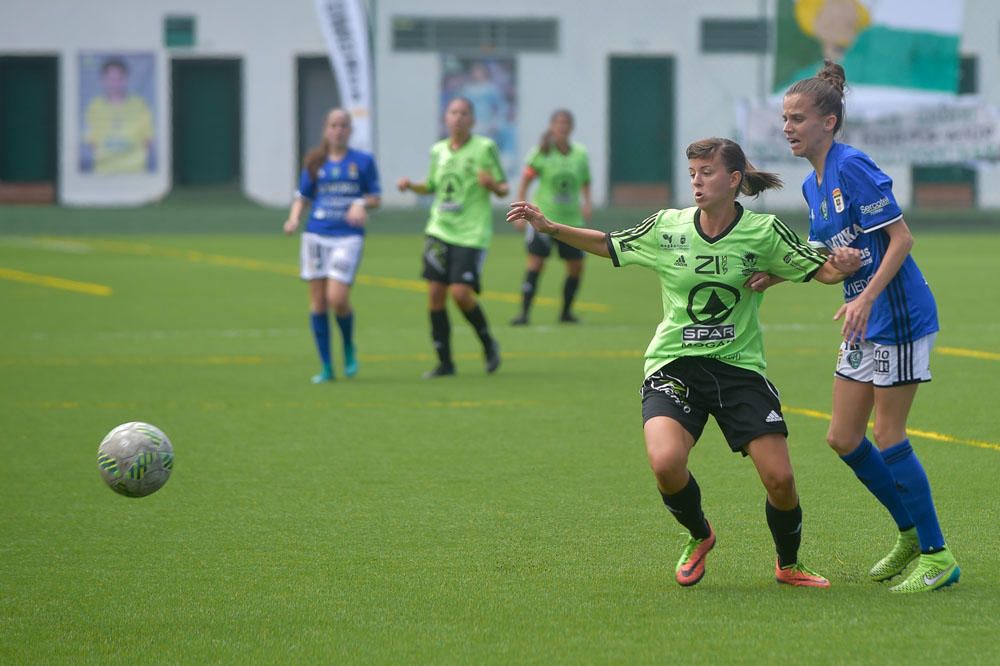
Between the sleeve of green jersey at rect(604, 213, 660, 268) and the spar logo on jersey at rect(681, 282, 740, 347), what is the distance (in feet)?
0.76

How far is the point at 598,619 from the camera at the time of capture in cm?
539

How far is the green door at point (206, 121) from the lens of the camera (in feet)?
111

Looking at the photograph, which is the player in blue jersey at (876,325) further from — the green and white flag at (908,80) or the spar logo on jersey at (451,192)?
the green and white flag at (908,80)

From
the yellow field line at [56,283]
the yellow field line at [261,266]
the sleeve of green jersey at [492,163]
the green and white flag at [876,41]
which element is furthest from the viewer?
the green and white flag at [876,41]

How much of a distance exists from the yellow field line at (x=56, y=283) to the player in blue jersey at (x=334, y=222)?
787 cm

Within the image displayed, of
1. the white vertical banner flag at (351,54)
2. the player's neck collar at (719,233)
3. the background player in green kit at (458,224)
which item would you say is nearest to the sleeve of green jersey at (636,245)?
the player's neck collar at (719,233)

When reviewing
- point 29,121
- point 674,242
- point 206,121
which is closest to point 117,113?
point 206,121

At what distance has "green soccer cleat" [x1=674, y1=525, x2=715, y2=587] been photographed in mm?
5809

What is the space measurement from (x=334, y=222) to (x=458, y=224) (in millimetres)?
945

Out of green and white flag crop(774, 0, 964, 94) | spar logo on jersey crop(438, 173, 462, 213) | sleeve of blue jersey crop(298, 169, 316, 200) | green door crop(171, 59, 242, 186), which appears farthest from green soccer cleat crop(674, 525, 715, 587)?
green door crop(171, 59, 242, 186)

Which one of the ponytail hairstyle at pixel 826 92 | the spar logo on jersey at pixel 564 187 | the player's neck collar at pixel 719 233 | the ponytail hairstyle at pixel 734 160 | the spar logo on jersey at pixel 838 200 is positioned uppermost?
the ponytail hairstyle at pixel 826 92

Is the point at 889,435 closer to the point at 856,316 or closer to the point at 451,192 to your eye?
the point at 856,316

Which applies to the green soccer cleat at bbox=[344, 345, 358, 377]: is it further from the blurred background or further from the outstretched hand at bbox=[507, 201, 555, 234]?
the blurred background

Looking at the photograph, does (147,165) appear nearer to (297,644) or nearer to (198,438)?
(198,438)
